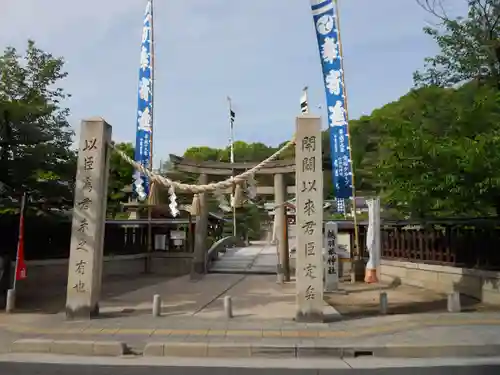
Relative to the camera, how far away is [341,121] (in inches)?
731

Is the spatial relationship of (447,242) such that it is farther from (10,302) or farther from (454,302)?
(10,302)

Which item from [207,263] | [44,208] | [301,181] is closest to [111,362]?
[301,181]

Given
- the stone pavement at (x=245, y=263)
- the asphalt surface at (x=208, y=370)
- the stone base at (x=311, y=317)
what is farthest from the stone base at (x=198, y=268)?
the asphalt surface at (x=208, y=370)

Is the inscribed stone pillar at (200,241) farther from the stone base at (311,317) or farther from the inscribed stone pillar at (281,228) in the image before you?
the stone base at (311,317)

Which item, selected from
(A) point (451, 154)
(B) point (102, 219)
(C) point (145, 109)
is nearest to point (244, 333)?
(B) point (102, 219)

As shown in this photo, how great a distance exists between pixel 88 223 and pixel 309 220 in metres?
5.37

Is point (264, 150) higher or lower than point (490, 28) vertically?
higher

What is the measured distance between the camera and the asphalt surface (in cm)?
721

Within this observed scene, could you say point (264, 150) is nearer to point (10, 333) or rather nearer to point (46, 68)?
point (46, 68)

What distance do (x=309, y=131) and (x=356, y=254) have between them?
11651mm

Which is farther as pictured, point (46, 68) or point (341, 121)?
point (341, 121)

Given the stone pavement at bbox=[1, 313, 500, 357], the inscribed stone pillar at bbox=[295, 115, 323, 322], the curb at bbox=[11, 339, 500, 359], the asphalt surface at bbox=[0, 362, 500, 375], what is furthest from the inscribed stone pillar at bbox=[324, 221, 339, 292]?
the asphalt surface at bbox=[0, 362, 500, 375]

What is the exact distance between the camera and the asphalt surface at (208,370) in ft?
23.6

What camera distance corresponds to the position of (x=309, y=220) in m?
10.8
